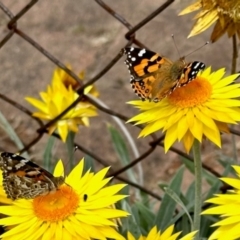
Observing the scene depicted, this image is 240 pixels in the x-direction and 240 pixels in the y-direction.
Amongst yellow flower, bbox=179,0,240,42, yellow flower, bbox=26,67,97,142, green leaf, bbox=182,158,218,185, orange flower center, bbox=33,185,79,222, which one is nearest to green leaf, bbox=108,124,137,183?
yellow flower, bbox=26,67,97,142

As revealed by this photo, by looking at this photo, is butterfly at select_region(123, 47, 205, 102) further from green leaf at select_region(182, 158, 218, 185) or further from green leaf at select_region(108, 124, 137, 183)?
green leaf at select_region(108, 124, 137, 183)

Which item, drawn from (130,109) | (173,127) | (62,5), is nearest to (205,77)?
(173,127)

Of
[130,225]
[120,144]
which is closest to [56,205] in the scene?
[130,225]

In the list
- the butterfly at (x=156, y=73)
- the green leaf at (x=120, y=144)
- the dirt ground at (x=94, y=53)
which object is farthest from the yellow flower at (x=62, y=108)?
the dirt ground at (x=94, y=53)

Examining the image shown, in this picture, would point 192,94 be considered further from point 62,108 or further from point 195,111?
point 62,108

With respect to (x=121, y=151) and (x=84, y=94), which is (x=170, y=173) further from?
(x=84, y=94)

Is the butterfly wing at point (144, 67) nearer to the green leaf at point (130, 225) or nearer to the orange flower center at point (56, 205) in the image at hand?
the orange flower center at point (56, 205)
